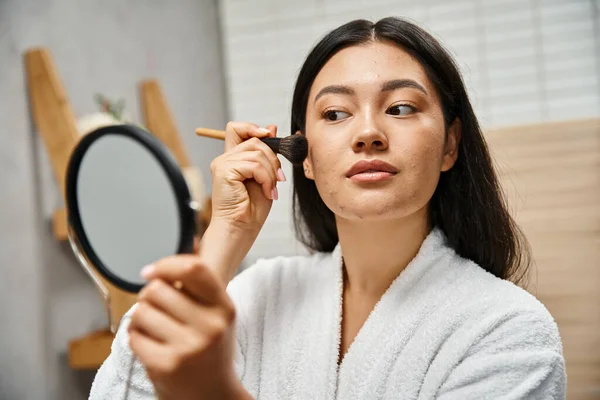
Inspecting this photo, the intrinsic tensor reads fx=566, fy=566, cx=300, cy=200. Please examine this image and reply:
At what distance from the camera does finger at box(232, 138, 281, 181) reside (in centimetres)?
86

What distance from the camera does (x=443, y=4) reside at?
1.85m

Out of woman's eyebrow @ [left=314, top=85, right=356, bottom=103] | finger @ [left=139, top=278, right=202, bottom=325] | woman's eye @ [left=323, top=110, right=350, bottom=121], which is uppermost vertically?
woman's eyebrow @ [left=314, top=85, right=356, bottom=103]

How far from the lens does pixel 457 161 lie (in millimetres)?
938

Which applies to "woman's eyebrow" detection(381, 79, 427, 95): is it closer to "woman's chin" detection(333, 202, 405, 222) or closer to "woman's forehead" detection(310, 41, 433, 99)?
"woman's forehead" detection(310, 41, 433, 99)

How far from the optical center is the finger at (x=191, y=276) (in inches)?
16.7

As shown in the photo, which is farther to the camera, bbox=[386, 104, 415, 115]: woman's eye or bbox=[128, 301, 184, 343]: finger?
bbox=[386, 104, 415, 115]: woman's eye

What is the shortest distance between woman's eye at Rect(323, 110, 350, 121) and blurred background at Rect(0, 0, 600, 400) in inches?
20.1

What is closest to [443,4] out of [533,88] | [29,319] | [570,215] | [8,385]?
[533,88]

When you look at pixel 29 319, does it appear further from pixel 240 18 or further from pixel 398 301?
pixel 240 18

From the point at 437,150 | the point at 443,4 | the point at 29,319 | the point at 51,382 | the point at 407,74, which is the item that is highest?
the point at 443,4

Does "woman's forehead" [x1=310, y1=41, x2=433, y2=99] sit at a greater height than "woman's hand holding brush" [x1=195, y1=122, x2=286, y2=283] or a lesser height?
greater

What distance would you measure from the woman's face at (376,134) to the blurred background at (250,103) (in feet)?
1.50

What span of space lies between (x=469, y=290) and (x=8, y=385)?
0.99m

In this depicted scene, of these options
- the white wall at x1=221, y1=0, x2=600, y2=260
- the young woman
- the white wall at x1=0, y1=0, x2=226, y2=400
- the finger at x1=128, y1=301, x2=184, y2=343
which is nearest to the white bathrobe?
the young woman
